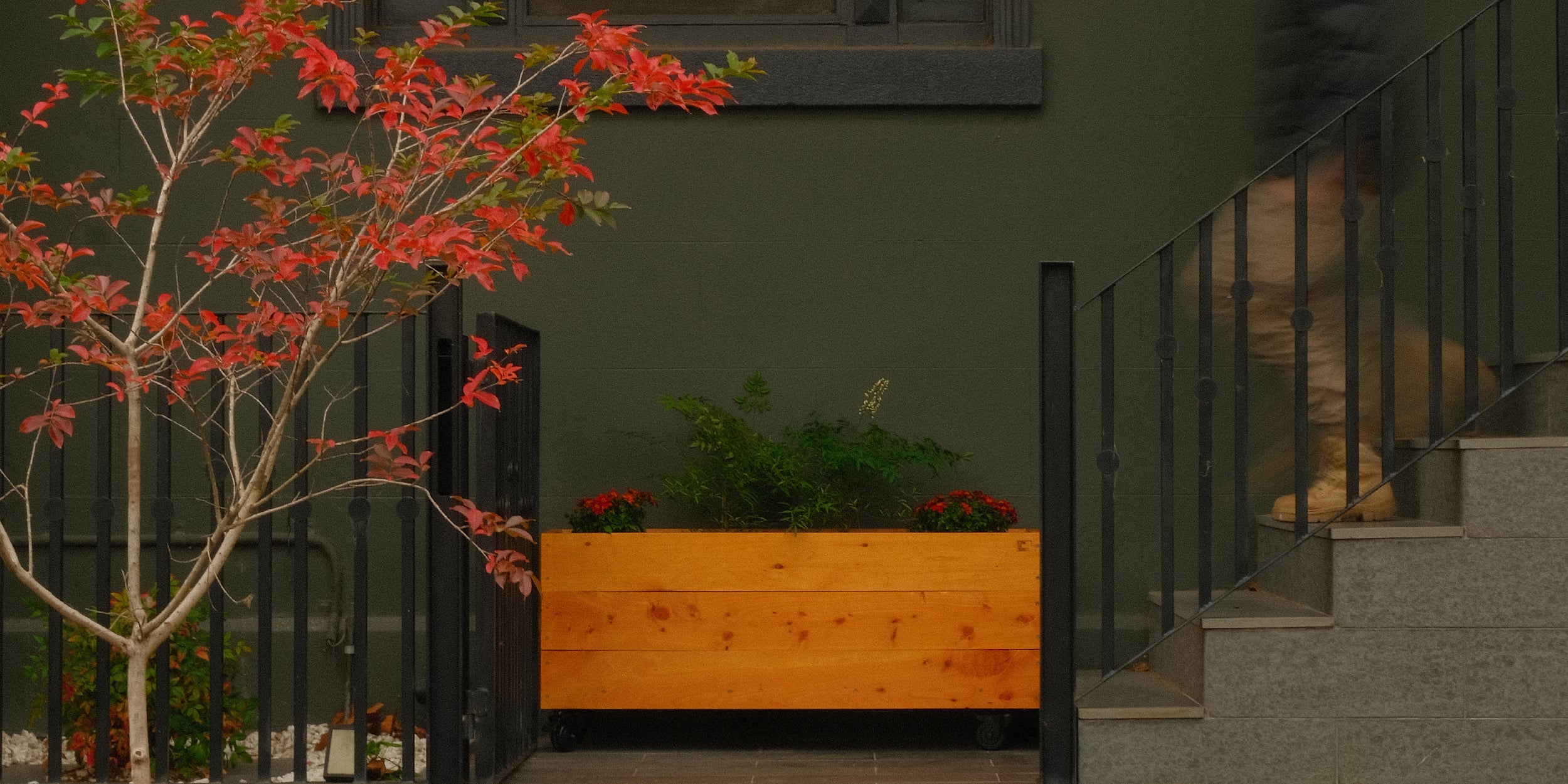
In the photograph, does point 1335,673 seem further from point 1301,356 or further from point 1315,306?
point 1315,306

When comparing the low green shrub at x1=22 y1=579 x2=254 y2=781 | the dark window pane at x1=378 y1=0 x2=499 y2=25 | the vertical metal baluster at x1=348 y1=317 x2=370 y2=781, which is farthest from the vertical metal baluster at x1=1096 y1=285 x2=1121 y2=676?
the dark window pane at x1=378 y1=0 x2=499 y2=25

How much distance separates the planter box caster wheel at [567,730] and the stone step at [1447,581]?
81.7 inches

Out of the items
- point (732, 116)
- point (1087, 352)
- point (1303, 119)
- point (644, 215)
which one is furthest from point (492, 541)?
point (1303, 119)

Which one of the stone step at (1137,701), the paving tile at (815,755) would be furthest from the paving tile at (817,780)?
the stone step at (1137,701)

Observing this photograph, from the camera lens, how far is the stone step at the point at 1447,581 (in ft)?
10.1

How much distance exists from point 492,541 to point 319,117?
172 centimetres

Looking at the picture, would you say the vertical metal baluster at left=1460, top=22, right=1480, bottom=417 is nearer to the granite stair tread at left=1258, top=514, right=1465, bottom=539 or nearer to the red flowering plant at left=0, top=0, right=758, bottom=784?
the granite stair tread at left=1258, top=514, right=1465, bottom=539

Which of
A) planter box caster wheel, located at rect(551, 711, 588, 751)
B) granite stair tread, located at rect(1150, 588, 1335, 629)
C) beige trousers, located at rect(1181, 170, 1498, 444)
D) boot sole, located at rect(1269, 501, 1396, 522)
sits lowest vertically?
planter box caster wheel, located at rect(551, 711, 588, 751)

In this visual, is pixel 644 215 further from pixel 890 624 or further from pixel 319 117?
pixel 890 624

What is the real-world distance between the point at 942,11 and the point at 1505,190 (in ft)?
6.47

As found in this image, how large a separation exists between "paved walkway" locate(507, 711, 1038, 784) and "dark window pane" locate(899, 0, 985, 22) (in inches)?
88.3

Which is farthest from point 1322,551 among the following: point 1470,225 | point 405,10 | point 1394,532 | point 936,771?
point 405,10

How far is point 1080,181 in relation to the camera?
440 centimetres

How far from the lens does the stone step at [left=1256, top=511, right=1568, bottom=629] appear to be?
3.07 meters
